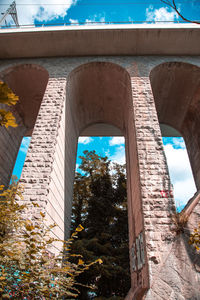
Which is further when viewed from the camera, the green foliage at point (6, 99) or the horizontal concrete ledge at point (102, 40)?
the horizontal concrete ledge at point (102, 40)

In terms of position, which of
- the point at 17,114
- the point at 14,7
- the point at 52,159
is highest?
the point at 14,7

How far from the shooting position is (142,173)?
4.83 m

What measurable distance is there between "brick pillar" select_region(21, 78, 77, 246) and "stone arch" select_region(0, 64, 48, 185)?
71.0 inches

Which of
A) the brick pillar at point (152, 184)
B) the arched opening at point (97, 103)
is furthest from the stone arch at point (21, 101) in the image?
the brick pillar at point (152, 184)

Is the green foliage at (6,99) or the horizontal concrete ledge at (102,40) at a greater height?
the horizontal concrete ledge at (102,40)

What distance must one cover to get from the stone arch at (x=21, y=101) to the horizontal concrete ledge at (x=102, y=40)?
754mm

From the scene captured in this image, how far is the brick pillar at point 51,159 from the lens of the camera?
4879 mm

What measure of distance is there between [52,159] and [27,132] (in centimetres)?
673

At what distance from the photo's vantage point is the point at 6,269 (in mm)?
2316

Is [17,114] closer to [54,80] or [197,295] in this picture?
[54,80]

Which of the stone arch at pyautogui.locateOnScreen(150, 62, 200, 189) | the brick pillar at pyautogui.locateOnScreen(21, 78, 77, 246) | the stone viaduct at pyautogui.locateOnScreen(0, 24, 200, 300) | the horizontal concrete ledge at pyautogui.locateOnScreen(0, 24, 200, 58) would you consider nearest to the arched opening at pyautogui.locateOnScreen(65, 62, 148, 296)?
the stone viaduct at pyautogui.locateOnScreen(0, 24, 200, 300)

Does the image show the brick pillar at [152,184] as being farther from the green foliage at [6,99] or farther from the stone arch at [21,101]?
the stone arch at [21,101]

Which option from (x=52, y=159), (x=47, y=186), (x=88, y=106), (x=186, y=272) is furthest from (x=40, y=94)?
(x=186, y=272)

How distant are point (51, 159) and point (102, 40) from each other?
5.33m
